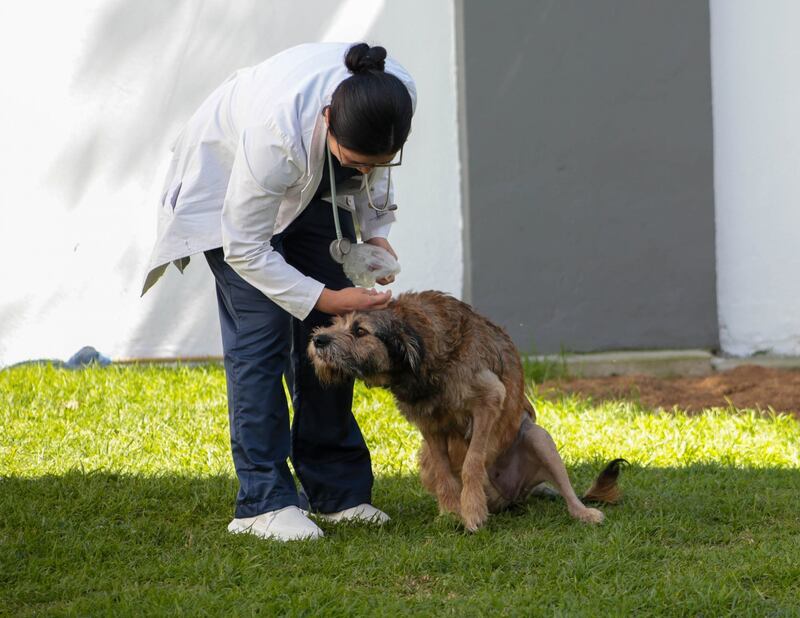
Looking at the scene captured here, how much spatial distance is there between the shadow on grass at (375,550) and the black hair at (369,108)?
1582 millimetres

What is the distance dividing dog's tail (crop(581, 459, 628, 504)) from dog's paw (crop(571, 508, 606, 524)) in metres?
0.19

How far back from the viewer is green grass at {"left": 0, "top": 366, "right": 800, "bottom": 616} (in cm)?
386

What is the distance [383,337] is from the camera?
4566 millimetres

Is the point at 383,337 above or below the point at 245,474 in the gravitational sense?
above

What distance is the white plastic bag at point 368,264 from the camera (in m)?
4.82

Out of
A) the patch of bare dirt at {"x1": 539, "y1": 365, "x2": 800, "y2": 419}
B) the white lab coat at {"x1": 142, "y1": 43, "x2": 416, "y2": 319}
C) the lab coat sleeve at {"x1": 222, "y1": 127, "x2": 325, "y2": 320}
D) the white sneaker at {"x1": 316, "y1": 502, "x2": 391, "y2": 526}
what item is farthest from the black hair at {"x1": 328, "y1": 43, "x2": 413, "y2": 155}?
the patch of bare dirt at {"x1": 539, "y1": 365, "x2": 800, "y2": 419}

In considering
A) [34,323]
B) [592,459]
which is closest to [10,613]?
[592,459]

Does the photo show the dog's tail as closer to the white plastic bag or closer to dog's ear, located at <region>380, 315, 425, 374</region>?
dog's ear, located at <region>380, 315, 425, 374</region>

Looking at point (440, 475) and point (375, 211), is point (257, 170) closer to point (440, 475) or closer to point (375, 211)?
point (375, 211)

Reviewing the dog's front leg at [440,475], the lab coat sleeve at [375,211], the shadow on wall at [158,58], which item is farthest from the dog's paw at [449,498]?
the shadow on wall at [158,58]

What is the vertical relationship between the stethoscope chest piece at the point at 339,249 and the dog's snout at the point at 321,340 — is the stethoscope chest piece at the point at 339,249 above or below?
above

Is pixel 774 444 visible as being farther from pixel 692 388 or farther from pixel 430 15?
pixel 430 15

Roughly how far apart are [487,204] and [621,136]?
1.14 meters

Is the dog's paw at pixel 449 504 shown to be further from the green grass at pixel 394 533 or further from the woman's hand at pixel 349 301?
the woman's hand at pixel 349 301
